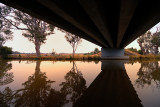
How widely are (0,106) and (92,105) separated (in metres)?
2.65

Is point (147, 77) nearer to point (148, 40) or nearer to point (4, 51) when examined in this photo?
point (4, 51)

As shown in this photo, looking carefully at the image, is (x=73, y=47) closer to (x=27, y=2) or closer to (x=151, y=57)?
(x=151, y=57)

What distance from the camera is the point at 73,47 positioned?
3378 centimetres

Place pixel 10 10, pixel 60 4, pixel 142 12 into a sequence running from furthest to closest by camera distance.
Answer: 1. pixel 10 10
2. pixel 142 12
3. pixel 60 4

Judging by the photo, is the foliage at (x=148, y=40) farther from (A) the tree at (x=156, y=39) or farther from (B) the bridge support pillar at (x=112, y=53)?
(B) the bridge support pillar at (x=112, y=53)

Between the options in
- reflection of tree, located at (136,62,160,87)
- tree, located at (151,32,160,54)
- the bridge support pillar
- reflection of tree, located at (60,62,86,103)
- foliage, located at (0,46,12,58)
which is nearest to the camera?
reflection of tree, located at (60,62,86,103)

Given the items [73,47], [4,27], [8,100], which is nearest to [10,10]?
[4,27]

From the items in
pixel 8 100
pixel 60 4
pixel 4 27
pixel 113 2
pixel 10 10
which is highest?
pixel 10 10

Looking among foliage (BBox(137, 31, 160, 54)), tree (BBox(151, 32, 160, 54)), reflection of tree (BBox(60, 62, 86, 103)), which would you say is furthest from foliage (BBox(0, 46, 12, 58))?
tree (BBox(151, 32, 160, 54))

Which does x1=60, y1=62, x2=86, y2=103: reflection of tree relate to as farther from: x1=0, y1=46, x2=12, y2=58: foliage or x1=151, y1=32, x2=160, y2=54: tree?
x1=151, y1=32, x2=160, y2=54: tree

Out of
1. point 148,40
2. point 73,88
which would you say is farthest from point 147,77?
point 148,40

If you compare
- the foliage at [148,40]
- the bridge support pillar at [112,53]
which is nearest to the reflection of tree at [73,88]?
the bridge support pillar at [112,53]

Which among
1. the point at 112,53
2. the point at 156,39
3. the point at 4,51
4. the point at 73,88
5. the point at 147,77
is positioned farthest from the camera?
the point at 156,39

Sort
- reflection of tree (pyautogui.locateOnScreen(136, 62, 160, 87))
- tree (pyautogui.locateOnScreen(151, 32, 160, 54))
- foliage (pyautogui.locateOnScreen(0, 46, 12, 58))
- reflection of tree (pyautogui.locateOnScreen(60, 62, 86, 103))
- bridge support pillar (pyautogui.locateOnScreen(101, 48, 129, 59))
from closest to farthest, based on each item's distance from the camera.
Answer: reflection of tree (pyautogui.locateOnScreen(60, 62, 86, 103)) < reflection of tree (pyautogui.locateOnScreen(136, 62, 160, 87)) < bridge support pillar (pyautogui.locateOnScreen(101, 48, 129, 59)) < foliage (pyautogui.locateOnScreen(0, 46, 12, 58)) < tree (pyautogui.locateOnScreen(151, 32, 160, 54))
